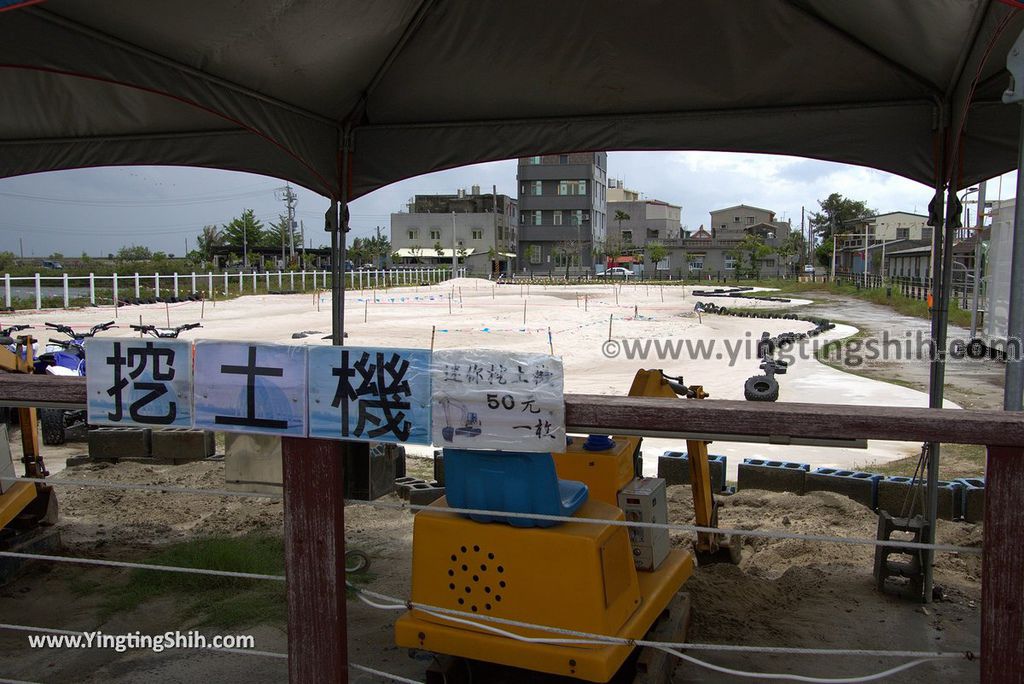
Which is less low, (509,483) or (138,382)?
(138,382)

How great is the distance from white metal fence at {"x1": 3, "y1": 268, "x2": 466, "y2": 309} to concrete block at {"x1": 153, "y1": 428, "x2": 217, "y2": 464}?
72.6 feet

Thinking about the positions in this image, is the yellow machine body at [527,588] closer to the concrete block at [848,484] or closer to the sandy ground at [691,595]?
the sandy ground at [691,595]

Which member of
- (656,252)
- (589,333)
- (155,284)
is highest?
(656,252)

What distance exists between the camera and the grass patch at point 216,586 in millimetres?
4723

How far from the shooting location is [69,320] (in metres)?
25.1

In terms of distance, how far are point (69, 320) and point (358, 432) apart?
2666 centimetres

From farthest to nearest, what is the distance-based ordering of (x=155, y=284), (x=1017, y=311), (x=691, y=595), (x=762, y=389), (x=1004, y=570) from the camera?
(x=155, y=284), (x=691, y=595), (x=762, y=389), (x=1017, y=311), (x=1004, y=570)

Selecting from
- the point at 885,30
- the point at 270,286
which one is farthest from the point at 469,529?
the point at 270,286

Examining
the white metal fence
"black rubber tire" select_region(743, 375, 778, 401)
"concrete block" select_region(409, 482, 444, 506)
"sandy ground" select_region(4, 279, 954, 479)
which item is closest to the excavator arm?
"black rubber tire" select_region(743, 375, 778, 401)

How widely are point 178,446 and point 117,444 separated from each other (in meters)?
0.68

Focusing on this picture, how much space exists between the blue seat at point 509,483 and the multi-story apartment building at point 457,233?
8782cm

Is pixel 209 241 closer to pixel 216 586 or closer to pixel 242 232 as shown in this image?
pixel 242 232

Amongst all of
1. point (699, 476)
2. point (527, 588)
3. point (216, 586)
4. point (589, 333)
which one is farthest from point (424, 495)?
point (589, 333)

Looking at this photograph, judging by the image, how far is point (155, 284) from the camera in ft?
117
